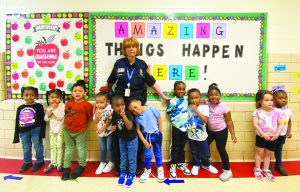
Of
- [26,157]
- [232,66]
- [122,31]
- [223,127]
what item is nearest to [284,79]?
[232,66]

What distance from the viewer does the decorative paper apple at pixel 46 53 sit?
3068mm

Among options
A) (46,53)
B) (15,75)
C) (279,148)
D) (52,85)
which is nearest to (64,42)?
(46,53)

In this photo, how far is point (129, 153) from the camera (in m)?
2.65

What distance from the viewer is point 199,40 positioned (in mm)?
3023

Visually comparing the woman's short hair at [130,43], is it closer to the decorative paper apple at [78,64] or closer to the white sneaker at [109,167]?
the decorative paper apple at [78,64]

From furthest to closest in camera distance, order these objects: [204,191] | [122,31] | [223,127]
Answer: [122,31] < [223,127] < [204,191]

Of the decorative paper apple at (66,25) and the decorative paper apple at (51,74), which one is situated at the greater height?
the decorative paper apple at (66,25)

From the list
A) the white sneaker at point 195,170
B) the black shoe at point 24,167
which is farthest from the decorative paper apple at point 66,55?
the white sneaker at point 195,170

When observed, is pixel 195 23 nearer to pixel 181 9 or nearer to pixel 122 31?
pixel 181 9

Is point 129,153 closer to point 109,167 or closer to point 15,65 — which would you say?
point 109,167

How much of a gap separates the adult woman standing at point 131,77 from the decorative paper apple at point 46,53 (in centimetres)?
84

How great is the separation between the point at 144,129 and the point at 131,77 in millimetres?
659

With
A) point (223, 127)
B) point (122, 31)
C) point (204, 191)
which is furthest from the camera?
point (122, 31)

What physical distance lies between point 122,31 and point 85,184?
1943mm
